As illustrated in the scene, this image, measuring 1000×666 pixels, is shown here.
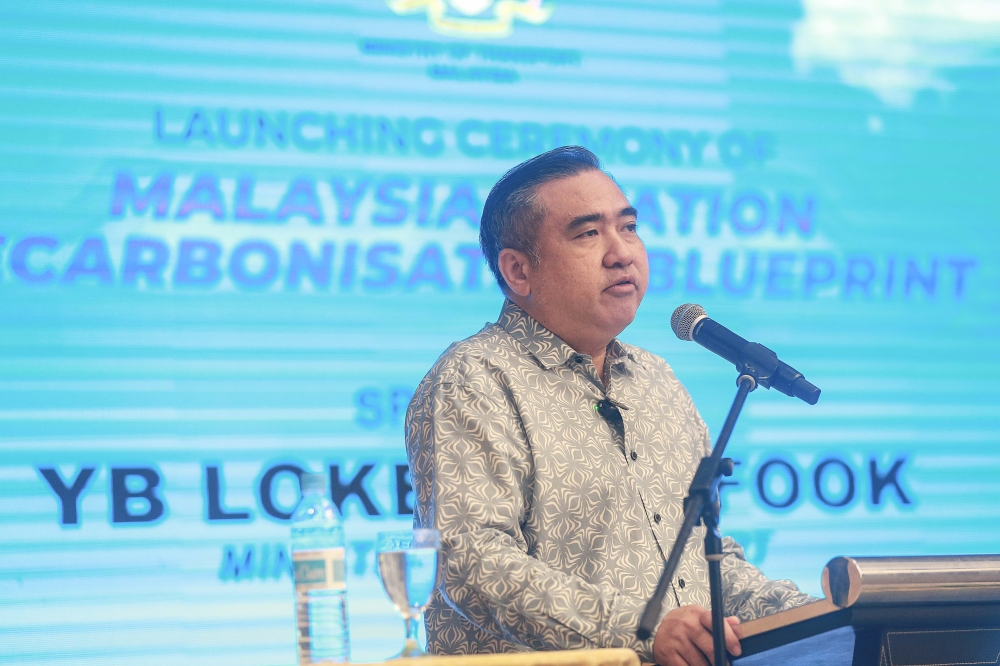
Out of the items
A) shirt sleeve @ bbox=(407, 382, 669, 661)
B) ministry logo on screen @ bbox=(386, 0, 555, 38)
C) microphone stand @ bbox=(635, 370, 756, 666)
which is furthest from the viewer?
ministry logo on screen @ bbox=(386, 0, 555, 38)

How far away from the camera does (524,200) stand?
255cm

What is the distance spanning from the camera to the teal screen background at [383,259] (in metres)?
2.94

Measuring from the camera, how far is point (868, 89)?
3699mm

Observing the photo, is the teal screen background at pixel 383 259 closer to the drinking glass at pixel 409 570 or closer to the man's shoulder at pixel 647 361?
the man's shoulder at pixel 647 361

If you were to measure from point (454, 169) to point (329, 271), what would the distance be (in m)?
0.49

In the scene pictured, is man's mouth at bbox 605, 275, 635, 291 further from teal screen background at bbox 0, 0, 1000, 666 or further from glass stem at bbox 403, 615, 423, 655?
glass stem at bbox 403, 615, 423, 655

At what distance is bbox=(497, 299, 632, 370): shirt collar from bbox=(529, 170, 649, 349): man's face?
0.10 ft

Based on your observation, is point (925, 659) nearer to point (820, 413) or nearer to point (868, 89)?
point (820, 413)

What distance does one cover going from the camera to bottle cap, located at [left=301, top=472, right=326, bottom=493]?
188 cm

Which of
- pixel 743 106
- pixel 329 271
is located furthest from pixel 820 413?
pixel 329 271

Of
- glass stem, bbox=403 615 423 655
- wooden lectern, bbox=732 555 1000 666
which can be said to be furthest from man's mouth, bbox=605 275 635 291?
glass stem, bbox=403 615 423 655

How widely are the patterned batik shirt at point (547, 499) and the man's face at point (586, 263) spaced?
61 millimetres

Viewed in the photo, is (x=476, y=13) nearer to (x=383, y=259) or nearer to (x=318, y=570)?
(x=383, y=259)

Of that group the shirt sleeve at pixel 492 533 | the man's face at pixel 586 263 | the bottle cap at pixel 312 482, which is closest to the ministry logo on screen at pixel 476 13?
the man's face at pixel 586 263
